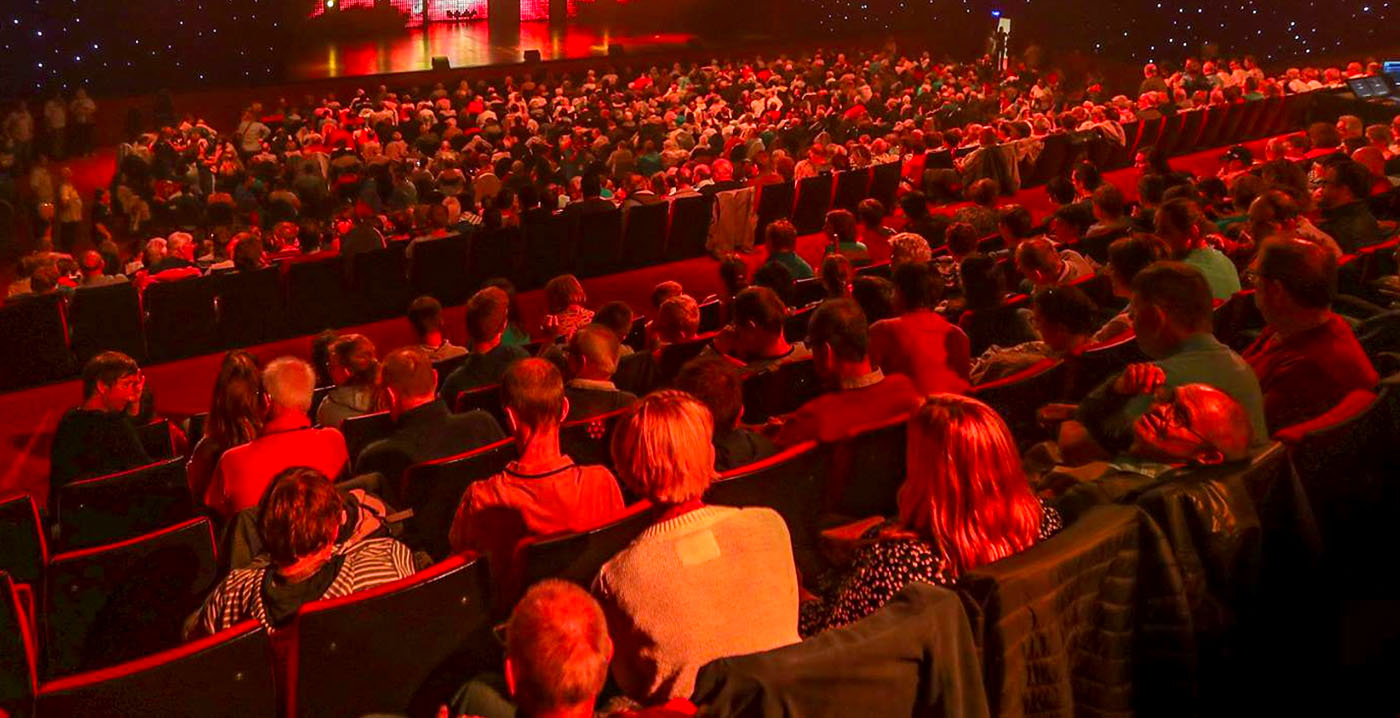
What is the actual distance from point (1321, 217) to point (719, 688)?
6.25m

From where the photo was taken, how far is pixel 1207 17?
22406 mm

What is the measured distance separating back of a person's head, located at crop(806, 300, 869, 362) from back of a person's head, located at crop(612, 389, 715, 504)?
4.01 feet

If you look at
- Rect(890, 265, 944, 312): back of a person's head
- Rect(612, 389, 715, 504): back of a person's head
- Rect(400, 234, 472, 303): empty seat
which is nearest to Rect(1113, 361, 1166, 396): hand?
Rect(890, 265, 944, 312): back of a person's head

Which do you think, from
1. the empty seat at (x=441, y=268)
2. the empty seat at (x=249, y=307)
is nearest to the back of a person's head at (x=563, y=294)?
the empty seat at (x=441, y=268)

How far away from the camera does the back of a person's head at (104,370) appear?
4.83 meters

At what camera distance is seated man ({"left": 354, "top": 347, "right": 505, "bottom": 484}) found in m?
4.19

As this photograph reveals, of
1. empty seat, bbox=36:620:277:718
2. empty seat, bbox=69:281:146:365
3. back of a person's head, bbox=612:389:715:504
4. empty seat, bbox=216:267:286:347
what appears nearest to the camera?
empty seat, bbox=36:620:277:718

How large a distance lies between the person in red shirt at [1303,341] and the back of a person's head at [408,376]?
2.89 metres

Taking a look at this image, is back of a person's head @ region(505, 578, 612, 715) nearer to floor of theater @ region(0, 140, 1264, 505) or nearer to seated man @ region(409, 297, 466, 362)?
seated man @ region(409, 297, 466, 362)

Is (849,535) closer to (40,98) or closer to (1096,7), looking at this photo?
(40,98)

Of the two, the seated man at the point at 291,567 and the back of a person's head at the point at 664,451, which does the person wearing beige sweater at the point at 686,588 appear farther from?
the seated man at the point at 291,567

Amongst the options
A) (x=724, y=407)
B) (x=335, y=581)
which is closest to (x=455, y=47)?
(x=724, y=407)

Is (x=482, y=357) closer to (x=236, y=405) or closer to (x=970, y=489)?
(x=236, y=405)

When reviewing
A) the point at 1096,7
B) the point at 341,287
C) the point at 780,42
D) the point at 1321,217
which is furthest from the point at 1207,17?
the point at 341,287
